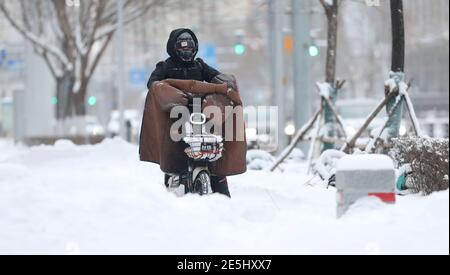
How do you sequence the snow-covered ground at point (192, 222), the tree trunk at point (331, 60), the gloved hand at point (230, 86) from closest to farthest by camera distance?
the snow-covered ground at point (192, 222), the gloved hand at point (230, 86), the tree trunk at point (331, 60)

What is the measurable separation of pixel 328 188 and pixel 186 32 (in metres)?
2.35

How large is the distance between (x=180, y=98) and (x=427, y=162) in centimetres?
246

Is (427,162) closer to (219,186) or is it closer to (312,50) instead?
(219,186)

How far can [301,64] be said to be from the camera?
2189cm

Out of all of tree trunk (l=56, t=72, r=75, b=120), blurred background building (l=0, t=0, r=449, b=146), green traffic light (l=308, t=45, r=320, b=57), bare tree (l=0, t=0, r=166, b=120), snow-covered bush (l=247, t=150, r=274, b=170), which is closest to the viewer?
snow-covered bush (l=247, t=150, r=274, b=170)

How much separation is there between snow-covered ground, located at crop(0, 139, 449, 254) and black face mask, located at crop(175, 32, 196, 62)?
1.41m

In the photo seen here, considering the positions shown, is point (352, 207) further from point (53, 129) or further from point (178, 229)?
point (53, 129)

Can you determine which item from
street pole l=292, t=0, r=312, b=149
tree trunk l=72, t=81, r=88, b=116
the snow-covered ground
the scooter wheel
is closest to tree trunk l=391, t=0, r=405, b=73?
the snow-covered ground

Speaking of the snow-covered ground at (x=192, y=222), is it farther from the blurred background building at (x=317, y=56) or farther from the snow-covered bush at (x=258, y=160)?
the blurred background building at (x=317, y=56)

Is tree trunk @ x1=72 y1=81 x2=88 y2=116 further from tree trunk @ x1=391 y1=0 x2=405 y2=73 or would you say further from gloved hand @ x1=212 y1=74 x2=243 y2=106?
gloved hand @ x1=212 y1=74 x2=243 y2=106

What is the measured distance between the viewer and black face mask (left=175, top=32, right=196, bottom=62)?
32.5 feet

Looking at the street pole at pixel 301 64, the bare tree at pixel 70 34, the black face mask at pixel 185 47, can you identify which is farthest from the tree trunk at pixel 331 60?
the bare tree at pixel 70 34

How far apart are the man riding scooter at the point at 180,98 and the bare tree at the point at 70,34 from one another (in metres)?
17.1

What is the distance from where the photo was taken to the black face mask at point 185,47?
9.90m
